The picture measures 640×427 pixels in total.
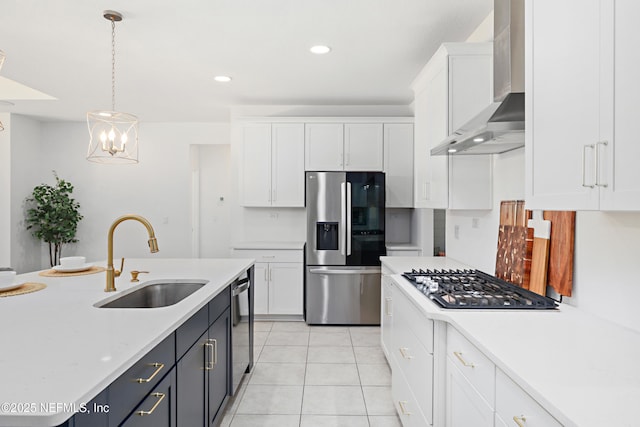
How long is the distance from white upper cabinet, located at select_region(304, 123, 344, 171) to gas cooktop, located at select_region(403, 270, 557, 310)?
8.12ft

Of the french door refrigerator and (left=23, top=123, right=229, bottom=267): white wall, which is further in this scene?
(left=23, top=123, right=229, bottom=267): white wall

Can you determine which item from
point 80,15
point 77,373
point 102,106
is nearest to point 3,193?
point 102,106

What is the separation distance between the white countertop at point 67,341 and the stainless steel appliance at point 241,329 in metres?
0.51

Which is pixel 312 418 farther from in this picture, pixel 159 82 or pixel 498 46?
pixel 159 82

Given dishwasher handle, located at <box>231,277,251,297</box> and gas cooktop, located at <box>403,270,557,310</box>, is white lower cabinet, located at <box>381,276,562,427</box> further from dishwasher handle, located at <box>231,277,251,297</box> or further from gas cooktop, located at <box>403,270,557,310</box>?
dishwasher handle, located at <box>231,277,251,297</box>

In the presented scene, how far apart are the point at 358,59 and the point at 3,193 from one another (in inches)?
208

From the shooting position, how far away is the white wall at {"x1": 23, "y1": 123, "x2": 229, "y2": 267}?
591 cm

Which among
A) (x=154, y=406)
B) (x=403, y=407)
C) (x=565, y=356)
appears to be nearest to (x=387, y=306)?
(x=403, y=407)

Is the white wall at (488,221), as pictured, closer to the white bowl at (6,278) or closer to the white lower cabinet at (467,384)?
the white lower cabinet at (467,384)

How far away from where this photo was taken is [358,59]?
3.39 metres

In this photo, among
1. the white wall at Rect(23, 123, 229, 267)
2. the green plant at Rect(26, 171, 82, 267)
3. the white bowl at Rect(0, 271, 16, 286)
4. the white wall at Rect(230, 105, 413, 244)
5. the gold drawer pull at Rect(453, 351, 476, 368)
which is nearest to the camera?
the gold drawer pull at Rect(453, 351, 476, 368)

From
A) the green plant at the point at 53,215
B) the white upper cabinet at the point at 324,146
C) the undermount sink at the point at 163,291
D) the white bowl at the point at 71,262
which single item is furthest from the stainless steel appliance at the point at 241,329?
the green plant at the point at 53,215

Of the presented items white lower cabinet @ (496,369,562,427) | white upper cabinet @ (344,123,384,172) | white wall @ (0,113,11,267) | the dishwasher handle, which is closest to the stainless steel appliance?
the dishwasher handle

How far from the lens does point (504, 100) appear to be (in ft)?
5.71
